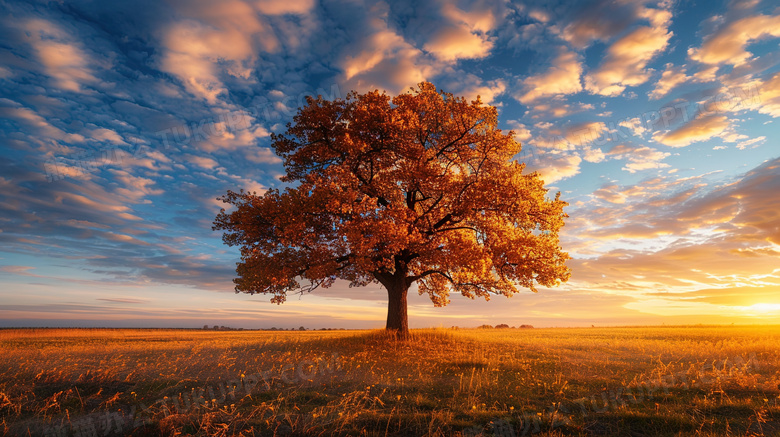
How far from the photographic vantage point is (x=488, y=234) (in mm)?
20828

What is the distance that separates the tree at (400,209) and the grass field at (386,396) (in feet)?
14.3

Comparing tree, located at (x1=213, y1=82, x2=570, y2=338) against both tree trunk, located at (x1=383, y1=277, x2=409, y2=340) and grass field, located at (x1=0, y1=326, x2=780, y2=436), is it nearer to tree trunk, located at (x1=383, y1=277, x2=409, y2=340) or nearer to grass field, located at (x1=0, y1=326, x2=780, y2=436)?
tree trunk, located at (x1=383, y1=277, x2=409, y2=340)

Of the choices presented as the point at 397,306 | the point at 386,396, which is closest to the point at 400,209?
the point at 397,306

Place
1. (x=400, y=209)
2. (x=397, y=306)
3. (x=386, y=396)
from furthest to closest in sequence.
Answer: (x=397, y=306) → (x=400, y=209) → (x=386, y=396)

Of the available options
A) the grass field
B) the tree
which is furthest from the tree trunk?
the grass field

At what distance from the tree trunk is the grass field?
3.48 meters

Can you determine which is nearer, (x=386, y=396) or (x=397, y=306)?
(x=386, y=396)

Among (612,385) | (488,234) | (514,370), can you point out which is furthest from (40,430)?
(488,234)

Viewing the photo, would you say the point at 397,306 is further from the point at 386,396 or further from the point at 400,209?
the point at 386,396

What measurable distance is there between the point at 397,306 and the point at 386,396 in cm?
1170

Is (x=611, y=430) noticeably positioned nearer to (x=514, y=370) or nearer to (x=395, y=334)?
(x=514, y=370)

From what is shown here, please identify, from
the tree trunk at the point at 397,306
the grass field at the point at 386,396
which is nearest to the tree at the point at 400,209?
the tree trunk at the point at 397,306

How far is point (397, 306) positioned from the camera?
2220 centimetres

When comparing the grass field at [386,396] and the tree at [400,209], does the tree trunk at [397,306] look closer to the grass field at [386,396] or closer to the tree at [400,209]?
the tree at [400,209]
